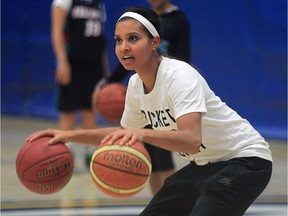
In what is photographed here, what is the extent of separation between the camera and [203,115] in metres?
4.48

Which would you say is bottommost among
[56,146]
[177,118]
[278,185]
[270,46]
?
[278,185]

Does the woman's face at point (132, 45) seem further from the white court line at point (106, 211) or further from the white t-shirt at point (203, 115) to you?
the white court line at point (106, 211)

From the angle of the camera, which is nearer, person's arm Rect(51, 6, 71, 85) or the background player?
person's arm Rect(51, 6, 71, 85)

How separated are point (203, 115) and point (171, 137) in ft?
1.02

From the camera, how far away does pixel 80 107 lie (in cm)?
925

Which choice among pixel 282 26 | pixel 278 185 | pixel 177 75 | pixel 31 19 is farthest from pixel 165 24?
pixel 31 19

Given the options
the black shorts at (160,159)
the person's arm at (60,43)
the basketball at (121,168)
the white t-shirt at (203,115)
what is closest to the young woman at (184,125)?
the white t-shirt at (203,115)

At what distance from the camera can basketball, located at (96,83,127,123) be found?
6916 millimetres

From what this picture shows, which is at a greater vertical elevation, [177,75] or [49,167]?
[177,75]

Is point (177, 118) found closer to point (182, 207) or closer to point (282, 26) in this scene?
point (182, 207)

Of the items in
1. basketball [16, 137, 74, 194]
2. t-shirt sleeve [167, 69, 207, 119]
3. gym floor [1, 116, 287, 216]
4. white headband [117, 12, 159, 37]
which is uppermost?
white headband [117, 12, 159, 37]

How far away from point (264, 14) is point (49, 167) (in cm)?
663

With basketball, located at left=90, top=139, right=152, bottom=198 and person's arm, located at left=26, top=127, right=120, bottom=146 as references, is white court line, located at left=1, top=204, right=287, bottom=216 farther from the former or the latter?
basketball, located at left=90, top=139, right=152, bottom=198

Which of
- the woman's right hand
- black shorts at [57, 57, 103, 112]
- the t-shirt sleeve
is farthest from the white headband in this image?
black shorts at [57, 57, 103, 112]
